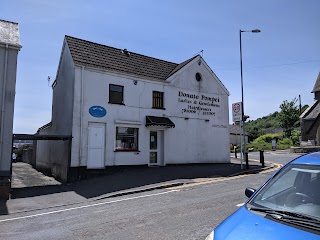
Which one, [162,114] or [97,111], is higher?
[162,114]

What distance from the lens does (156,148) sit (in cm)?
1892

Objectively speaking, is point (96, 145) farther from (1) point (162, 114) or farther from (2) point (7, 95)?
(2) point (7, 95)

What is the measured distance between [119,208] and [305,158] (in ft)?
20.5

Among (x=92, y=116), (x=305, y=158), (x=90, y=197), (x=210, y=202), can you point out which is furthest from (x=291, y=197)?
(x=92, y=116)

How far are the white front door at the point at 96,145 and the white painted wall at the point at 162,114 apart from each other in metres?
0.24

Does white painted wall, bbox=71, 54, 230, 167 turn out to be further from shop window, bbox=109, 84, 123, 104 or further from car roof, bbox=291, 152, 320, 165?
car roof, bbox=291, 152, 320, 165

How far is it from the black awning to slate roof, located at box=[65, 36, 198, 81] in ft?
8.49

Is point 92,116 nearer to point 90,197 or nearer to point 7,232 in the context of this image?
point 90,197

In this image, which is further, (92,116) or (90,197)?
(92,116)

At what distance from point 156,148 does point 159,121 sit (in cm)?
181

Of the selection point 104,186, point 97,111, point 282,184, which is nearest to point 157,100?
point 97,111

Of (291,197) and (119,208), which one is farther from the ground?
(291,197)

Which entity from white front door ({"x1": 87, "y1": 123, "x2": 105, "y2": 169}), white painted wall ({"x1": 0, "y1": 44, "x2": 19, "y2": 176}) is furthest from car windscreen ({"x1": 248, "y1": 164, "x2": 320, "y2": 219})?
white front door ({"x1": 87, "y1": 123, "x2": 105, "y2": 169})

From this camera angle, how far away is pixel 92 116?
1625 cm
